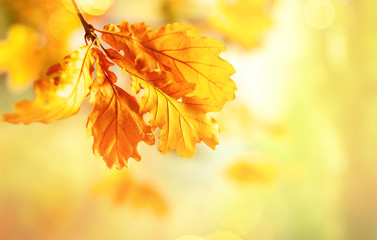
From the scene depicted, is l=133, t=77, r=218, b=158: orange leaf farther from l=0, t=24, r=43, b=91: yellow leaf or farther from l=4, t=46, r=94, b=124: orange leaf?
l=0, t=24, r=43, b=91: yellow leaf

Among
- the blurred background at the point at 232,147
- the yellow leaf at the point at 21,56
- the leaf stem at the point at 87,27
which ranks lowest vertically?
the leaf stem at the point at 87,27

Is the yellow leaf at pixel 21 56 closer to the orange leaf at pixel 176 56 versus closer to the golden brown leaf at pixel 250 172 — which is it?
the orange leaf at pixel 176 56

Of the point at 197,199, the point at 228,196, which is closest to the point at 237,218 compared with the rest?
the point at 228,196

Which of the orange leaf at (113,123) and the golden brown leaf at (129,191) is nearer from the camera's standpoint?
the orange leaf at (113,123)

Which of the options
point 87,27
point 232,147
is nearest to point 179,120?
point 87,27

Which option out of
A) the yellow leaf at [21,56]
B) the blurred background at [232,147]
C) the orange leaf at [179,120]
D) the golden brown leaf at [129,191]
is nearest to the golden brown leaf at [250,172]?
the blurred background at [232,147]
